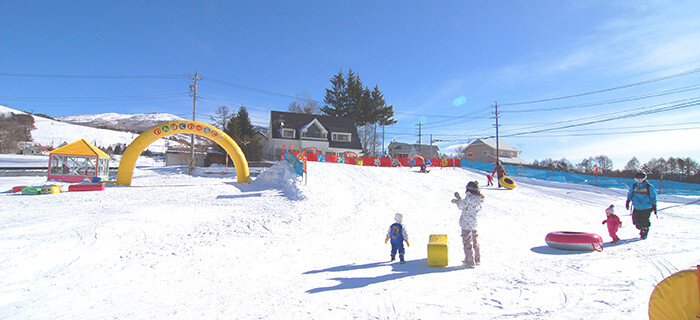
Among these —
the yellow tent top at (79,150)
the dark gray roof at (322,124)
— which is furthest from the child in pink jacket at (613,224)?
the dark gray roof at (322,124)

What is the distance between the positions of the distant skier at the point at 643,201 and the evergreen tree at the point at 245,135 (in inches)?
1351

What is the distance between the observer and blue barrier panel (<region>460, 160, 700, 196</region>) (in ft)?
63.0

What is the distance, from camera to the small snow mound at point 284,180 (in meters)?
13.0

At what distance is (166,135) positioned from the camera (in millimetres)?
18141

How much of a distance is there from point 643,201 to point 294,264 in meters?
8.72

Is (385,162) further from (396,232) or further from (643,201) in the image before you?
(396,232)

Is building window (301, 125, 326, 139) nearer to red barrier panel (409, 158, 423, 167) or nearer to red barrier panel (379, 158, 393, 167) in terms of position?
red barrier panel (379, 158, 393, 167)

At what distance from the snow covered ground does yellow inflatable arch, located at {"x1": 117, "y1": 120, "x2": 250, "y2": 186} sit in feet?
15.1

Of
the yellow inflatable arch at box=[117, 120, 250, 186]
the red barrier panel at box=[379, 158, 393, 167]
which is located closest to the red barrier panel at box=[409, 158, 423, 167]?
the red barrier panel at box=[379, 158, 393, 167]

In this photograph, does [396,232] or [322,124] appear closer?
[396,232]

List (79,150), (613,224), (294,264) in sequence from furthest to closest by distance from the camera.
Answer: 1. (79,150)
2. (613,224)
3. (294,264)

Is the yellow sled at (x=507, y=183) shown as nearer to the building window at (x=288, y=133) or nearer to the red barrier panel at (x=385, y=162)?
the red barrier panel at (x=385, y=162)

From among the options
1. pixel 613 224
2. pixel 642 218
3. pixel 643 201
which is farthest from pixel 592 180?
pixel 613 224

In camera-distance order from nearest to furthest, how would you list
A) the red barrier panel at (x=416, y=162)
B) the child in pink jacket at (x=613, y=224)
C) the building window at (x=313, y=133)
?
the child in pink jacket at (x=613, y=224) < the red barrier panel at (x=416, y=162) < the building window at (x=313, y=133)
